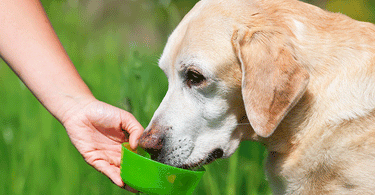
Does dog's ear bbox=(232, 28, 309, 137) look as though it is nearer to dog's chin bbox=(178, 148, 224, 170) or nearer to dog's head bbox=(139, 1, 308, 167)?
dog's head bbox=(139, 1, 308, 167)

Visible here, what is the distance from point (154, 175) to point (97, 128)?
583mm

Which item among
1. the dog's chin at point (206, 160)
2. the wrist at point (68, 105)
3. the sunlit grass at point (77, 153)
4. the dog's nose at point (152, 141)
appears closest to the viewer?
the dog's nose at point (152, 141)

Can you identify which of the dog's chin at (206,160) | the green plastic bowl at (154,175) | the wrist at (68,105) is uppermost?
the wrist at (68,105)

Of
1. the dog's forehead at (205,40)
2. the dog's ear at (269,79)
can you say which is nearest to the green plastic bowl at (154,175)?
the dog's ear at (269,79)

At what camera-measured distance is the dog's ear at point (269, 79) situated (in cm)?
182

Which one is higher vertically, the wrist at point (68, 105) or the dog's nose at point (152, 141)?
the wrist at point (68, 105)

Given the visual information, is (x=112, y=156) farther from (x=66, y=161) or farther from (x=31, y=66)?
(x=66, y=161)

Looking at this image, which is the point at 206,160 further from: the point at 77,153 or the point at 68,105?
the point at 77,153

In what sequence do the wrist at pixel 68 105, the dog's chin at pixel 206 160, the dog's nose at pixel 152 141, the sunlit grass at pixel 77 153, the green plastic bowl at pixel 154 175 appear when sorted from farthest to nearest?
1. the sunlit grass at pixel 77 153
2. the wrist at pixel 68 105
3. the dog's chin at pixel 206 160
4. the dog's nose at pixel 152 141
5. the green plastic bowl at pixel 154 175

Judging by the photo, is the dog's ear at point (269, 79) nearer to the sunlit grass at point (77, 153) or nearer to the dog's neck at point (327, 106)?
the dog's neck at point (327, 106)

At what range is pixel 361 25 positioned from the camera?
2.02 m

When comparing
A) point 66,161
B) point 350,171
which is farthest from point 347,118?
point 66,161

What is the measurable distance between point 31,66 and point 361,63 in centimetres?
176

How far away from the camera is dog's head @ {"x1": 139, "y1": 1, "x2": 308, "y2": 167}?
1.86 m
